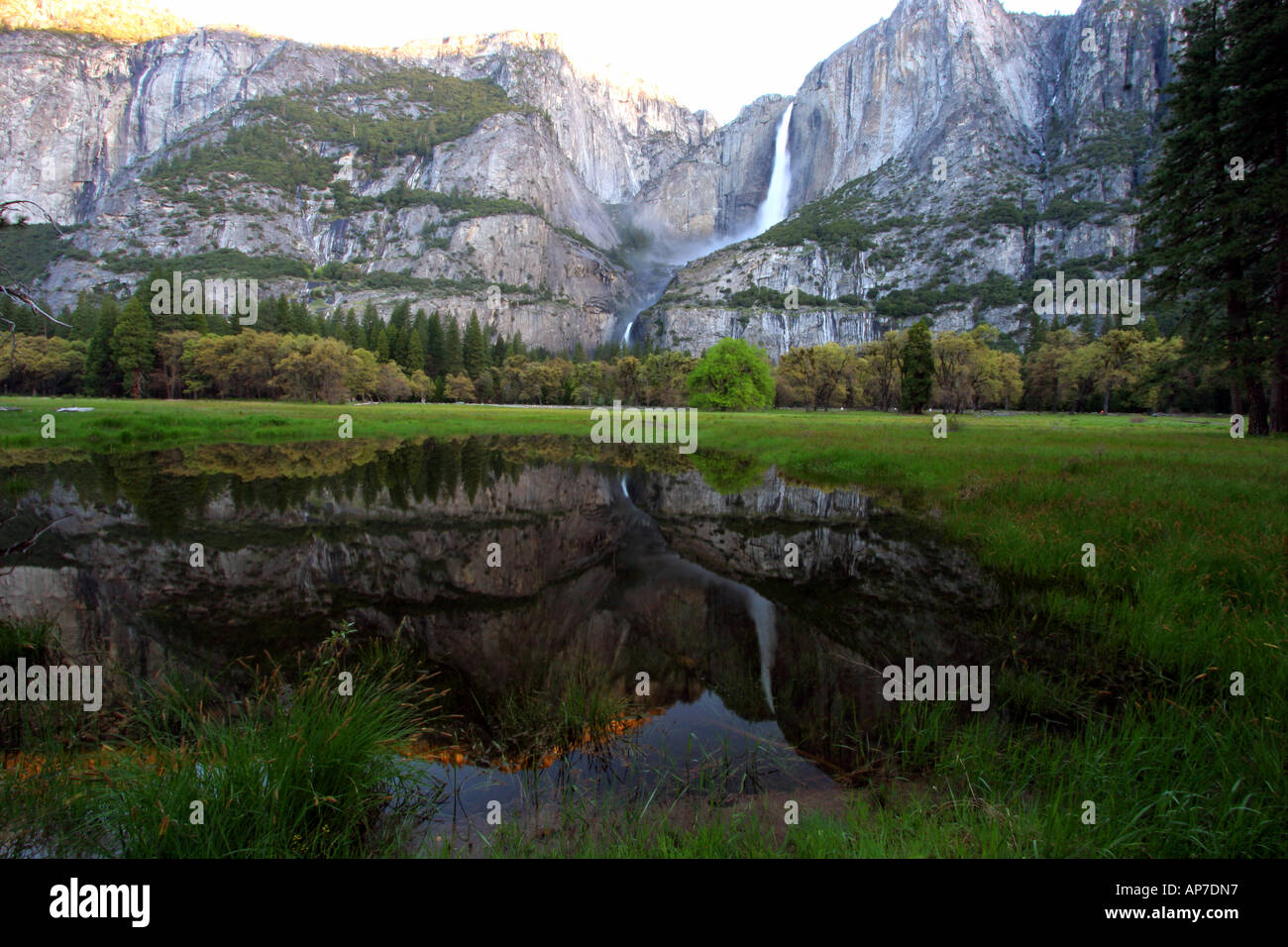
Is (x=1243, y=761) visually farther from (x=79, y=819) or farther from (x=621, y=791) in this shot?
(x=79, y=819)

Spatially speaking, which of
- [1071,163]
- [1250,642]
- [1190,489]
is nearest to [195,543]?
[1250,642]

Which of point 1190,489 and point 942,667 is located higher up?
point 1190,489

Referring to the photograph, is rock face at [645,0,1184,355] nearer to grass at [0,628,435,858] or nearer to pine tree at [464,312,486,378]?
pine tree at [464,312,486,378]

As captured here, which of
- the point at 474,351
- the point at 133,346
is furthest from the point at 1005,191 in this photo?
the point at 133,346

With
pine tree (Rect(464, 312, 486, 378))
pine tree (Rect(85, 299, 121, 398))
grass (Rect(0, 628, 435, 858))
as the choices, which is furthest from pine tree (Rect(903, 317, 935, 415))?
pine tree (Rect(85, 299, 121, 398))

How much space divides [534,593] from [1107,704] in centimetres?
752

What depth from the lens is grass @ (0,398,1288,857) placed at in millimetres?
2924

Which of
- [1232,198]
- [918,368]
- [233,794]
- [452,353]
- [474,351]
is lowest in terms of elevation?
[233,794]

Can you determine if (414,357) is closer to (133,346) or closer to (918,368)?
(133,346)

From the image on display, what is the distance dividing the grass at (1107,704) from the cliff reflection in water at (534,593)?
33.9 inches

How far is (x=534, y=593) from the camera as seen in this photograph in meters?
9.41

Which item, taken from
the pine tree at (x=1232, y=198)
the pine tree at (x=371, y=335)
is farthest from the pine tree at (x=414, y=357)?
the pine tree at (x=1232, y=198)
